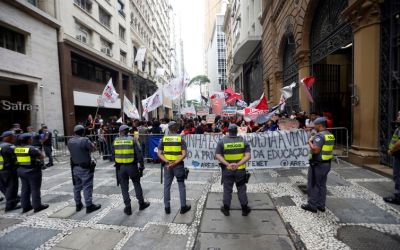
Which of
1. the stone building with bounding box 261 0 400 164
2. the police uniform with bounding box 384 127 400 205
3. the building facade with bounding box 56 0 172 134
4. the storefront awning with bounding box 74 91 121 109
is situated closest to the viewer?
the police uniform with bounding box 384 127 400 205

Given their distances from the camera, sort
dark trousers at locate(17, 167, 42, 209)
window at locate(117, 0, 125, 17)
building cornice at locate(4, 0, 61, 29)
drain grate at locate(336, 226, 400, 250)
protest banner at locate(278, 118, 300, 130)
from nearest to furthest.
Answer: drain grate at locate(336, 226, 400, 250) → dark trousers at locate(17, 167, 42, 209) → protest banner at locate(278, 118, 300, 130) → building cornice at locate(4, 0, 61, 29) → window at locate(117, 0, 125, 17)

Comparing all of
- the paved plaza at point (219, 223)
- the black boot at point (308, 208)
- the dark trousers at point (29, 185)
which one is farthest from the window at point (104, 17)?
the black boot at point (308, 208)

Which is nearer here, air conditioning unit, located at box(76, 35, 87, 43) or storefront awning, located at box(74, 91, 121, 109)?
storefront awning, located at box(74, 91, 121, 109)

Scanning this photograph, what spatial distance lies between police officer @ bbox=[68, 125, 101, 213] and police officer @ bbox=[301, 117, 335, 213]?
434cm

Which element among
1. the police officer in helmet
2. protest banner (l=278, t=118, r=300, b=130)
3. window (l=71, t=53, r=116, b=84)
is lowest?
the police officer in helmet

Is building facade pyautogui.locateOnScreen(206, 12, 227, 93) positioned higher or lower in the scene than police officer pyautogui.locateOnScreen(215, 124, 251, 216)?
higher

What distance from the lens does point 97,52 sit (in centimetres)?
2203

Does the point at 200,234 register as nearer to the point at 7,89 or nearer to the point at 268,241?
the point at 268,241

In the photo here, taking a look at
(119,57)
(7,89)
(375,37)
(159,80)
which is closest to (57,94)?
(7,89)

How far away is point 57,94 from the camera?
662 inches

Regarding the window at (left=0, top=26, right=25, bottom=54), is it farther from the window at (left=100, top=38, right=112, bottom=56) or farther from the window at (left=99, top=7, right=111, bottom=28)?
the window at (left=99, top=7, right=111, bottom=28)

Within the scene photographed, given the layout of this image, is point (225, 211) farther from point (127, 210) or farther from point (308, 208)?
point (127, 210)

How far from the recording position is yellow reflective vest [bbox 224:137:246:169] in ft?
14.7

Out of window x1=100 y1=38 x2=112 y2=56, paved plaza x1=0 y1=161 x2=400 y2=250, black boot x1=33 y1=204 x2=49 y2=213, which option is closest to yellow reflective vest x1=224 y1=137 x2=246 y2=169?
paved plaza x1=0 y1=161 x2=400 y2=250
